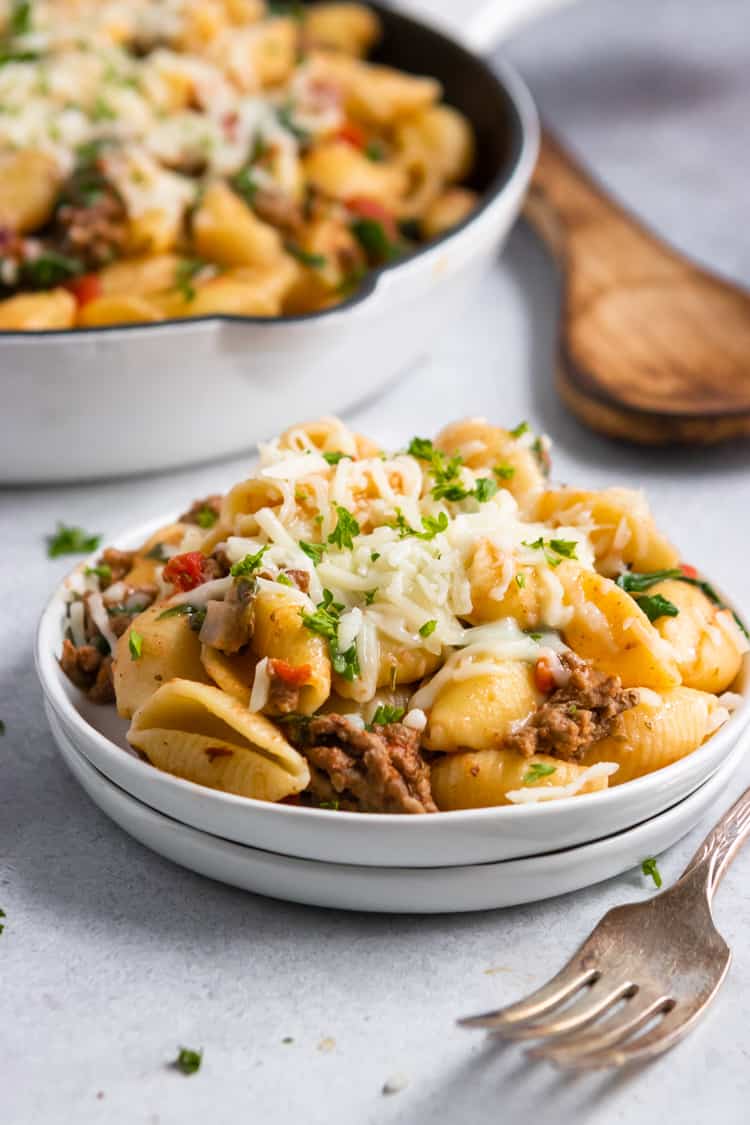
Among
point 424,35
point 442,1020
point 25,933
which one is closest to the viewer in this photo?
point 442,1020

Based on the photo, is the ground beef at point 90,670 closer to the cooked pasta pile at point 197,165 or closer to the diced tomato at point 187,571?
the diced tomato at point 187,571

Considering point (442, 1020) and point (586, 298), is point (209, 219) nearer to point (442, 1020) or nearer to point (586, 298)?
point (586, 298)

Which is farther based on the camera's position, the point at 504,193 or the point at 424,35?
the point at 424,35

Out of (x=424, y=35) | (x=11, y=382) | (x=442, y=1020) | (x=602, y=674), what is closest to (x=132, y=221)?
(x=11, y=382)

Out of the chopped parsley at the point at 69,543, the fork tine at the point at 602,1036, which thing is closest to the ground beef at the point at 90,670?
the chopped parsley at the point at 69,543

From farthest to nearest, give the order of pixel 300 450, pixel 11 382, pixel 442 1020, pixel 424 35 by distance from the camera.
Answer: pixel 424 35, pixel 11 382, pixel 300 450, pixel 442 1020

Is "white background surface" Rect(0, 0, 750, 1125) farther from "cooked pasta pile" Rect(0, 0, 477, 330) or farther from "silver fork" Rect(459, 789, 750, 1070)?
"cooked pasta pile" Rect(0, 0, 477, 330)

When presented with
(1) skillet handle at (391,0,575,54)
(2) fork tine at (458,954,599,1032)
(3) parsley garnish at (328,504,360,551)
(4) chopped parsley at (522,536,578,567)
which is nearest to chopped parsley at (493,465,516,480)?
(4) chopped parsley at (522,536,578,567)
